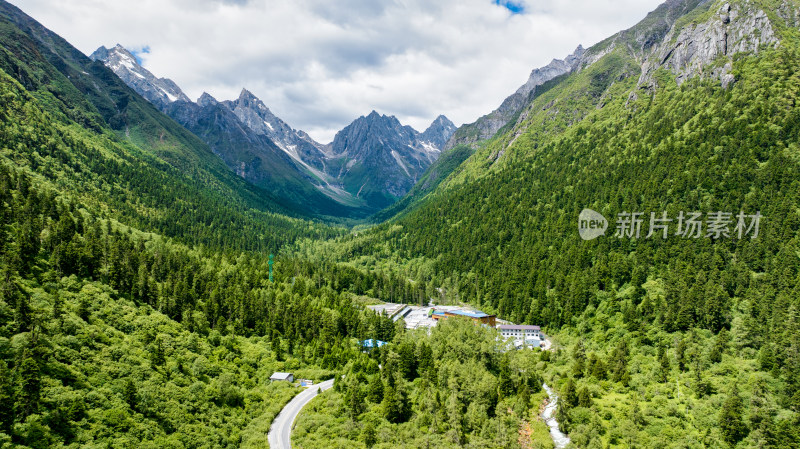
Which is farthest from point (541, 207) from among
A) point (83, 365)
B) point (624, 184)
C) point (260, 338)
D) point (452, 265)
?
point (83, 365)

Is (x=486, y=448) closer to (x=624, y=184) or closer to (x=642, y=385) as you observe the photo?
(x=642, y=385)

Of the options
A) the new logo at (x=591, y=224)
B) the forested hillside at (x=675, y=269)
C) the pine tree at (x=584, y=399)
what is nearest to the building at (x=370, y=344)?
the forested hillside at (x=675, y=269)

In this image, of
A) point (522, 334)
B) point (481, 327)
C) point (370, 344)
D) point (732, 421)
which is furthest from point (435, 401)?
point (522, 334)

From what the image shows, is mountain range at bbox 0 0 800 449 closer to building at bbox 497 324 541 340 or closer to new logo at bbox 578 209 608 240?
new logo at bbox 578 209 608 240

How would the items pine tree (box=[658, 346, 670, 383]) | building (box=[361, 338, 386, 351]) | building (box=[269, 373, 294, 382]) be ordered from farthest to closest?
building (box=[361, 338, 386, 351])
building (box=[269, 373, 294, 382])
pine tree (box=[658, 346, 670, 383])

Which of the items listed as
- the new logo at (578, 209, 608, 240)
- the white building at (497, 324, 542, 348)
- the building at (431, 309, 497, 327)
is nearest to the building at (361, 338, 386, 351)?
the building at (431, 309, 497, 327)

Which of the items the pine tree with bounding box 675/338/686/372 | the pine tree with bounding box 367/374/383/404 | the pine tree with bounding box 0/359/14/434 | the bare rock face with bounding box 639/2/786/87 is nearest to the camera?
the pine tree with bounding box 0/359/14/434

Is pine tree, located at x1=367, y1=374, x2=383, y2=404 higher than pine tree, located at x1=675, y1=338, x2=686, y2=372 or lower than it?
lower
